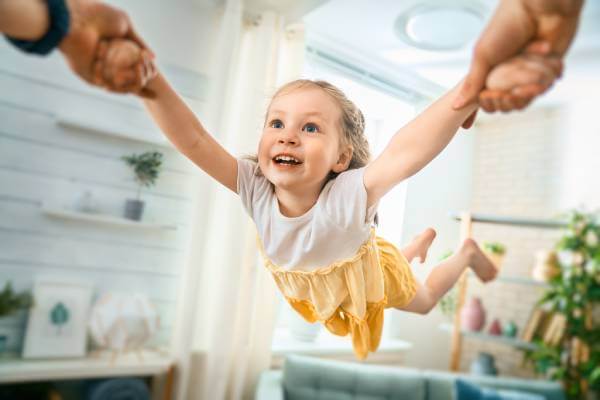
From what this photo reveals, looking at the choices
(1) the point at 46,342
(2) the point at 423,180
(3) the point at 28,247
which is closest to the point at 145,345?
(1) the point at 46,342

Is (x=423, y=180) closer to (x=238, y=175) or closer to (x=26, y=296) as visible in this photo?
(x=238, y=175)

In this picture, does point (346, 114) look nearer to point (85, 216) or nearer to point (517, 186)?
point (517, 186)

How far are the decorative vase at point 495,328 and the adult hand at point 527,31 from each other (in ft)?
3.00

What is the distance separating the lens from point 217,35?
506mm

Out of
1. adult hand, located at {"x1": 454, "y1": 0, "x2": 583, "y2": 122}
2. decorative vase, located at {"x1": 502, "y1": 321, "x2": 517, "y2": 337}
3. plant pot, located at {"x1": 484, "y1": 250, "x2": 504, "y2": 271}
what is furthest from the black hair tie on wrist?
decorative vase, located at {"x1": 502, "y1": 321, "x2": 517, "y2": 337}

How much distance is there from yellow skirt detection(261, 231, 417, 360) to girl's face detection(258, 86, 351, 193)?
9cm

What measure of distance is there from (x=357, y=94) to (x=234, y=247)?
0.70 metres

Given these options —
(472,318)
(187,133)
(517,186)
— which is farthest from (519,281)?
(187,133)

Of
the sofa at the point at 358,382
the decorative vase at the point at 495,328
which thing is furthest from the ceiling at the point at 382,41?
the sofa at the point at 358,382

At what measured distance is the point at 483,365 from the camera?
133cm

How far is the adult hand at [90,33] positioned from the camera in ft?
0.47

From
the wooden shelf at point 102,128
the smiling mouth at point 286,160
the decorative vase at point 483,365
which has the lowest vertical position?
the decorative vase at point 483,365

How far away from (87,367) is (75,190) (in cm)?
42

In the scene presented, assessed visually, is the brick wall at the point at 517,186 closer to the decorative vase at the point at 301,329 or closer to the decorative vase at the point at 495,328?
→ the decorative vase at the point at 495,328
